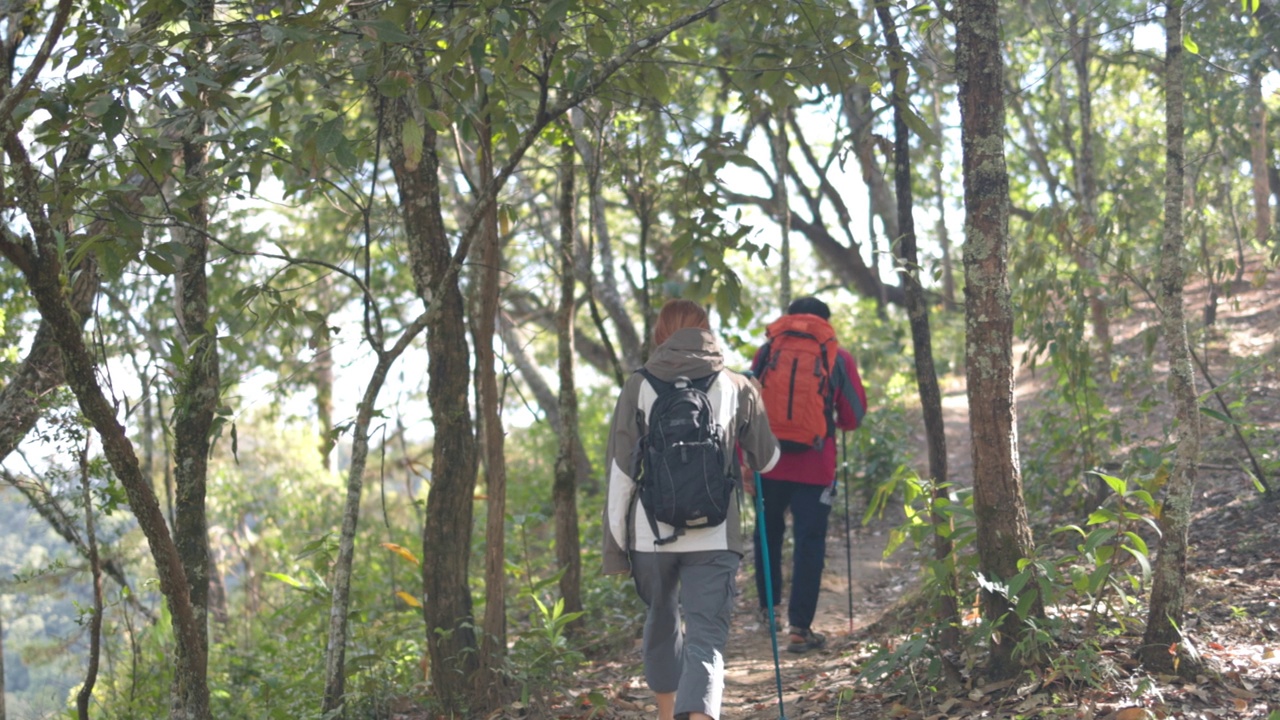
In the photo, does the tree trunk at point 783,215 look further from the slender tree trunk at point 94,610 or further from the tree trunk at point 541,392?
the tree trunk at point 541,392

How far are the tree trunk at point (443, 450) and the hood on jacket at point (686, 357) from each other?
1349 mm

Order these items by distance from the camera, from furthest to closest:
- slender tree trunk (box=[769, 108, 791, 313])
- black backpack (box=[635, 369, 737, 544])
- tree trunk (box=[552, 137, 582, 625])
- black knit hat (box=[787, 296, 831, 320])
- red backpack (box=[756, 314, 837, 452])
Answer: slender tree trunk (box=[769, 108, 791, 313]) → tree trunk (box=[552, 137, 582, 625]) → black knit hat (box=[787, 296, 831, 320]) → red backpack (box=[756, 314, 837, 452]) → black backpack (box=[635, 369, 737, 544])

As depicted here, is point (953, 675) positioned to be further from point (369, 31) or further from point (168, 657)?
point (168, 657)

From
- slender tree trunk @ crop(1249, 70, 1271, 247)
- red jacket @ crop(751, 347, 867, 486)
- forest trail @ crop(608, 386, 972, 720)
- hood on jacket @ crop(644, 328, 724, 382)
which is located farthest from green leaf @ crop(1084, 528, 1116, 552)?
slender tree trunk @ crop(1249, 70, 1271, 247)

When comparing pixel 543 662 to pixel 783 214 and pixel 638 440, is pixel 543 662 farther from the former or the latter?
pixel 783 214

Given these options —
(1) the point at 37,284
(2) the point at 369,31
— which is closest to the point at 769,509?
(2) the point at 369,31

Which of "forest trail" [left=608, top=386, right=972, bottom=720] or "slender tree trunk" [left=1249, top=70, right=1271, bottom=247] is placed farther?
"slender tree trunk" [left=1249, top=70, right=1271, bottom=247]

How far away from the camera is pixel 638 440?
4.52 meters

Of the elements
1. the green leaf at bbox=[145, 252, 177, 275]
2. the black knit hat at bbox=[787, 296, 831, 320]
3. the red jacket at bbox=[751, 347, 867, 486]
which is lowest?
the red jacket at bbox=[751, 347, 867, 486]

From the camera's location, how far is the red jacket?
6.41 meters

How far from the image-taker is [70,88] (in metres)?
3.90

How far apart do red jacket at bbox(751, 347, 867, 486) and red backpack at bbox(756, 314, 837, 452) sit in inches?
2.4

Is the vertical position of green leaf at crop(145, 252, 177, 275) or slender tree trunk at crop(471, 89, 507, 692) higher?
green leaf at crop(145, 252, 177, 275)

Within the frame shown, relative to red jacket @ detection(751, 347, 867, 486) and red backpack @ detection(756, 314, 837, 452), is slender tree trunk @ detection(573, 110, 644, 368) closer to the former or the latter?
red backpack @ detection(756, 314, 837, 452)
